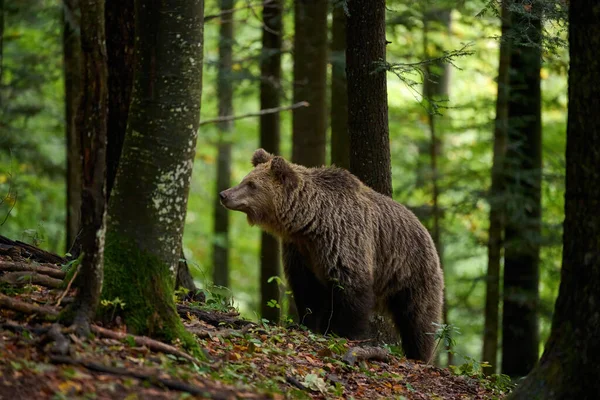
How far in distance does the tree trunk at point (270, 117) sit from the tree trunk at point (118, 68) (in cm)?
594

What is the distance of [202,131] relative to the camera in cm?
2269

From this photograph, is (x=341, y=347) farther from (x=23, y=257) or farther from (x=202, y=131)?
(x=202, y=131)

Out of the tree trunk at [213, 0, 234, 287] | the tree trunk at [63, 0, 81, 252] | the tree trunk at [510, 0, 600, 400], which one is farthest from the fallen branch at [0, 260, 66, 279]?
the tree trunk at [213, 0, 234, 287]

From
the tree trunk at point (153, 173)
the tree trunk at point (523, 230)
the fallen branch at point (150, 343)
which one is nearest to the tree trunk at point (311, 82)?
the tree trunk at point (523, 230)

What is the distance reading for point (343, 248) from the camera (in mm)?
8688

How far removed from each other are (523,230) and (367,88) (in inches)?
256

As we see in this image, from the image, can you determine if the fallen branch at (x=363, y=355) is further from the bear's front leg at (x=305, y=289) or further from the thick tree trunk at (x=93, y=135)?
the thick tree trunk at (x=93, y=135)

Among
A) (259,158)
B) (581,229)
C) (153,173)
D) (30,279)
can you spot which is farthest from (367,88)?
(30,279)

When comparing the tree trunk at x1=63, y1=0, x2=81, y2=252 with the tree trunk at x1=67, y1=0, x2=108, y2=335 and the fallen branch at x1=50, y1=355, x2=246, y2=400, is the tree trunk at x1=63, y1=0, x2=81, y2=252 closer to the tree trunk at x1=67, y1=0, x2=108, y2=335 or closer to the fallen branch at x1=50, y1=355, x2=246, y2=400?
the tree trunk at x1=67, y1=0, x2=108, y2=335

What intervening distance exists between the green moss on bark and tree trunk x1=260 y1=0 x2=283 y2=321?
797 cm

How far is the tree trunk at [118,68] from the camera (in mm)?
7934

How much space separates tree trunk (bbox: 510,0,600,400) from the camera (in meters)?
5.30

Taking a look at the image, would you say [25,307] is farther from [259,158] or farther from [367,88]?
[367,88]

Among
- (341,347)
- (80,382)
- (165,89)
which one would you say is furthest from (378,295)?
(80,382)
